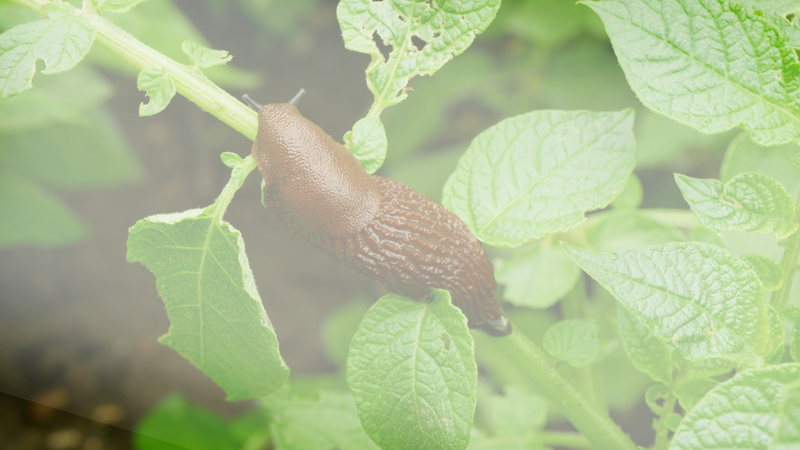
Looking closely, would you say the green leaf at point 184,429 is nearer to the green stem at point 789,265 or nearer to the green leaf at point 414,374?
the green leaf at point 414,374

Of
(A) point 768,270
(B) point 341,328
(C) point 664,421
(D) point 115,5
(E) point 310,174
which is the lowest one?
(B) point 341,328

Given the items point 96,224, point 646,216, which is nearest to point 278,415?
point 646,216

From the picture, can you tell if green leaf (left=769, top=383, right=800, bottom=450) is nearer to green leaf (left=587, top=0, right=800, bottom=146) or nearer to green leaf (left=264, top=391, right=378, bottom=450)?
green leaf (left=587, top=0, right=800, bottom=146)

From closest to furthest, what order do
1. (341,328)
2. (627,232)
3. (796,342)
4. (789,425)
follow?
1. (789,425)
2. (796,342)
3. (627,232)
4. (341,328)

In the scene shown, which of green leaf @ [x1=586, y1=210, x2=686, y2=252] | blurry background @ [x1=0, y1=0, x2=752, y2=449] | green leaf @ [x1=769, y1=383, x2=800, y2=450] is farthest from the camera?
blurry background @ [x1=0, y1=0, x2=752, y2=449]

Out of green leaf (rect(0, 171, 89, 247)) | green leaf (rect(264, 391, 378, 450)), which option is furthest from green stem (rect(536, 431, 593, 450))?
green leaf (rect(0, 171, 89, 247))

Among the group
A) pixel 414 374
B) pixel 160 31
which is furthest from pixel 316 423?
pixel 160 31

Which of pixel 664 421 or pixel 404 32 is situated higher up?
pixel 404 32

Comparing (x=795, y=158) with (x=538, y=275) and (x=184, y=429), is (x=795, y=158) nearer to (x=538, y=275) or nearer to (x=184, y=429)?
(x=538, y=275)
